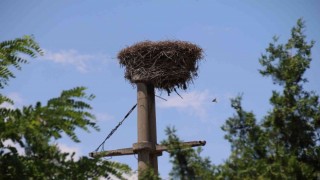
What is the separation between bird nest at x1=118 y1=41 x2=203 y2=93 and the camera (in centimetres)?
914

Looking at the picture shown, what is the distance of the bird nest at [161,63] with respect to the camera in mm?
9141

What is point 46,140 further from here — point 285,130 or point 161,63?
point 161,63

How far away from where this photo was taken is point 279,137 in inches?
154

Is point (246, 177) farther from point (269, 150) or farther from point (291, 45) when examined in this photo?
point (291, 45)

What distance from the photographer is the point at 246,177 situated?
11.1 feet

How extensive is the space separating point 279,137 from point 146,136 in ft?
14.3

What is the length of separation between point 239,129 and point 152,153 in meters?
4.17

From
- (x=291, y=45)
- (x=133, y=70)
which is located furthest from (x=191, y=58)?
(x=291, y=45)

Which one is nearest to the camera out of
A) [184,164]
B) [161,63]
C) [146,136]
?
[184,164]

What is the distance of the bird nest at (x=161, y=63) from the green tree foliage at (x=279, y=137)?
194 inches

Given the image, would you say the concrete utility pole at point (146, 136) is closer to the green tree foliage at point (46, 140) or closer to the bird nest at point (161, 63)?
the bird nest at point (161, 63)

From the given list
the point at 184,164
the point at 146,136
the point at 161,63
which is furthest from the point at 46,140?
the point at 161,63

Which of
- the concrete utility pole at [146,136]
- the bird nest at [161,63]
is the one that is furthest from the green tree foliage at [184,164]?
the bird nest at [161,63]

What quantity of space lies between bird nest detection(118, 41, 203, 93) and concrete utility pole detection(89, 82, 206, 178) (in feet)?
1.24
